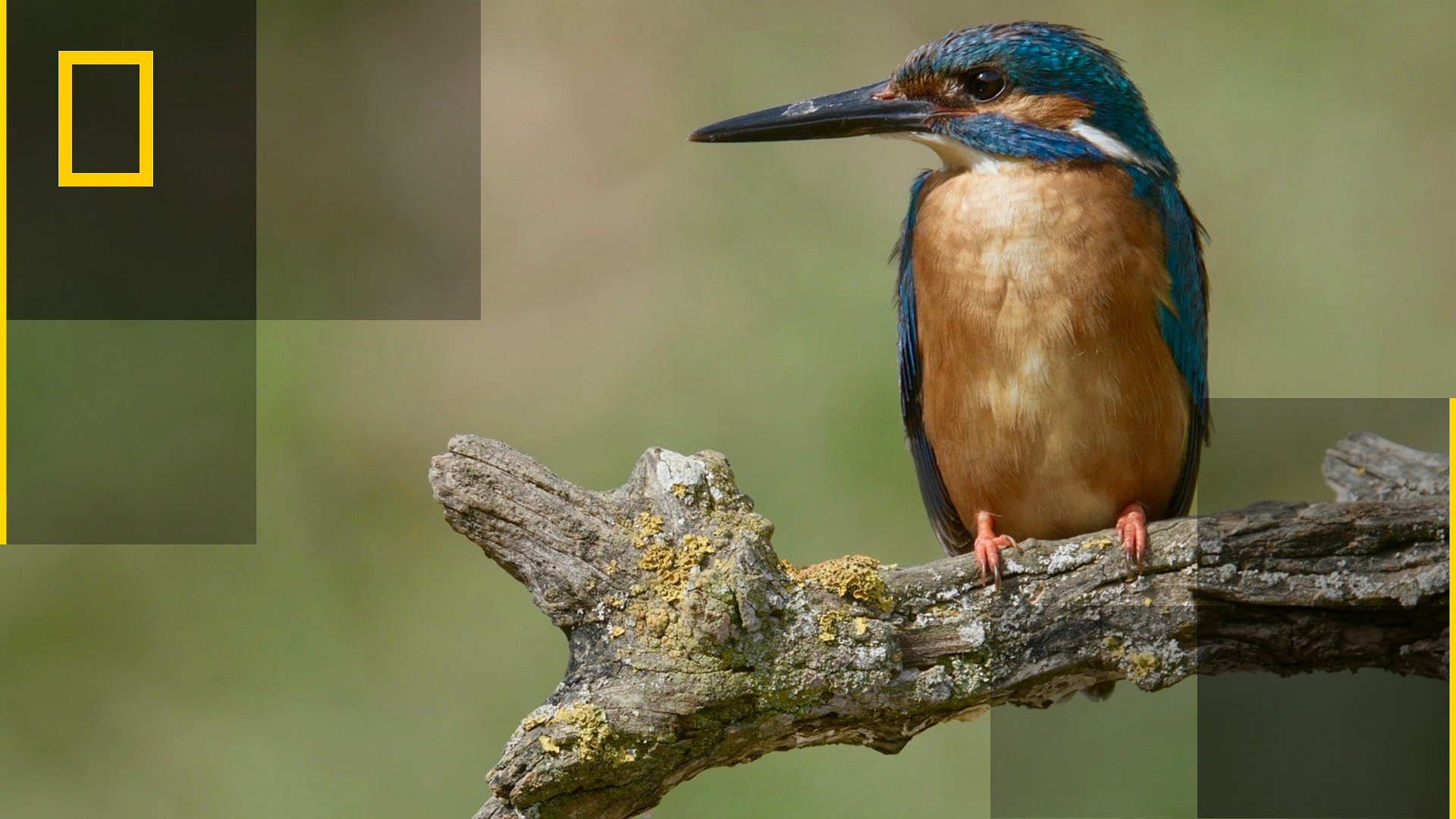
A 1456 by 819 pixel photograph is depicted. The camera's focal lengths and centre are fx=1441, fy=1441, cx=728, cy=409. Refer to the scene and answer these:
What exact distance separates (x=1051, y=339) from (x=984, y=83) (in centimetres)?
53

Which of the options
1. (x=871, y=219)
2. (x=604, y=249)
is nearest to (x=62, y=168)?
(x=604, y=249)

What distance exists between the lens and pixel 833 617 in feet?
7.29

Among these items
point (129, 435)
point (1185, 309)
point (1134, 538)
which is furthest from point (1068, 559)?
point (129, 435)

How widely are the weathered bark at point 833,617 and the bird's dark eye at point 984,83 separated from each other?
2.91 ft

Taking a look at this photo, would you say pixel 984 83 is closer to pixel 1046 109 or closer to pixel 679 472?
pixel 1046 109

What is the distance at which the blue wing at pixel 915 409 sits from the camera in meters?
2.97

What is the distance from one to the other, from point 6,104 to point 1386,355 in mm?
4809

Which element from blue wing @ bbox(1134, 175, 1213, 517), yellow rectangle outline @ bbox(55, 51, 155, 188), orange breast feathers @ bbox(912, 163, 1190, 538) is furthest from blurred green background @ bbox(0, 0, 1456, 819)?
orange breast feathers @ bbox(912, 163, 1190, 538)

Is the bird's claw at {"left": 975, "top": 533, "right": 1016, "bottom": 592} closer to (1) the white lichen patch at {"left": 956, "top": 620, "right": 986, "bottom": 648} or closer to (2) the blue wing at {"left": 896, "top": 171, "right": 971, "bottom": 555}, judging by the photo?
(1) the white lichen patch at {"left": 956, "top": 620, "right": 986, "bottom": 648}

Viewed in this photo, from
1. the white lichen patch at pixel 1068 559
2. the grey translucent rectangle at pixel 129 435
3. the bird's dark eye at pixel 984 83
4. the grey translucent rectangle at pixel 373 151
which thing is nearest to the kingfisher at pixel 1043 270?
the bird's dark eye at pixel 984 83

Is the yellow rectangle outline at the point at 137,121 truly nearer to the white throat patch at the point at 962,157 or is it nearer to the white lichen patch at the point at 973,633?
the white throat patch at the point at 962,157

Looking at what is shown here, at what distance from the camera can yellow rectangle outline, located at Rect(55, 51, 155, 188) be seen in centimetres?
526

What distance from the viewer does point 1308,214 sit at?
16.2 ft

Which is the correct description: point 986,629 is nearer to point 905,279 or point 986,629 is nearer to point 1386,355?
point 905,279
